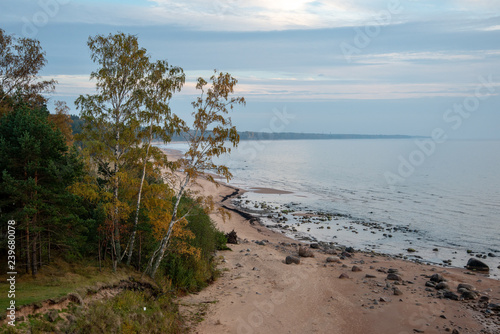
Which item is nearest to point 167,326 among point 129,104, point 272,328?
point 272,328

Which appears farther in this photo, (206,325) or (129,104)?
(129,104)

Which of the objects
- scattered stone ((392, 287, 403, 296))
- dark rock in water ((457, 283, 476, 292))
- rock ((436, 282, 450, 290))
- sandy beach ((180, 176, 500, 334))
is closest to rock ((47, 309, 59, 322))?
sandy beach ((180, 176, 500, 334))

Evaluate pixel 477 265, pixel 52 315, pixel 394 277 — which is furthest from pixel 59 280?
pixel 477 265

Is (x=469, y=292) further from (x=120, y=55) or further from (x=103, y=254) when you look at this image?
(x=120, y=55)

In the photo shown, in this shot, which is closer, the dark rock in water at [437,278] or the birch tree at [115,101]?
the birch tree at [115,101]

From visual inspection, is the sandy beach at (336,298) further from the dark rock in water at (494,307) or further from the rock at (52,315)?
the rock at (52,315)

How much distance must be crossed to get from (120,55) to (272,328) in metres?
15.8

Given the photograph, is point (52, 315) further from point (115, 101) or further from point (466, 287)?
point (466, 287)

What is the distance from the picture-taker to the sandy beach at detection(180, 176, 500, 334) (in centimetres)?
1912

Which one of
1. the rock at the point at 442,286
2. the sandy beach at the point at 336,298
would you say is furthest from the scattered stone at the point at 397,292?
the rock at the point at 442,286

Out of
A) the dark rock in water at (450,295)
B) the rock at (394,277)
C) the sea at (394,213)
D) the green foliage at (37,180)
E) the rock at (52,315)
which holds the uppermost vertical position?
the green foliage at (37,180)

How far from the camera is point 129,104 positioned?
19.8 m

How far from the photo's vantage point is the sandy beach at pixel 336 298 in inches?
753

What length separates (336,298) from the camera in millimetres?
22828
